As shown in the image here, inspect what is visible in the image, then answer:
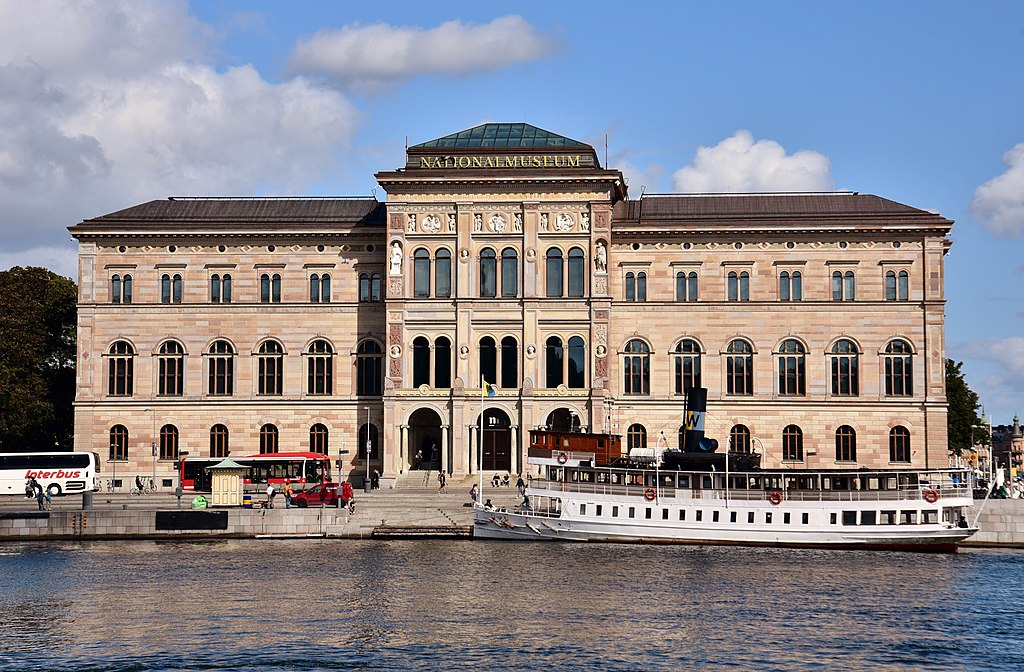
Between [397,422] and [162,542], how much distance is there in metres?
23.9

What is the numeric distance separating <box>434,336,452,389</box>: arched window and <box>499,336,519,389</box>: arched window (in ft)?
11.6

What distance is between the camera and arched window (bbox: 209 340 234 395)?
330ft

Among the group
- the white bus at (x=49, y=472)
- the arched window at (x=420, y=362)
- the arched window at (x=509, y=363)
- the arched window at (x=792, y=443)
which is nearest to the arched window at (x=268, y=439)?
the arched window at (x=420, y=362)

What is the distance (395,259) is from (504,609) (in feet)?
152

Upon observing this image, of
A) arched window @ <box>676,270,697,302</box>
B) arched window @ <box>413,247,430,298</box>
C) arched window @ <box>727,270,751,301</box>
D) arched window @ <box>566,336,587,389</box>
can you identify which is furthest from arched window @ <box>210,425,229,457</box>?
arched window @ <box>727,270,751,301</box>

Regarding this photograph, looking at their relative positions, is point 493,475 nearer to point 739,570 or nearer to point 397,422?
point 397,422

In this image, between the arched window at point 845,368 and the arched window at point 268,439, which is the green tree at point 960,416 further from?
the arched window at point 268,439

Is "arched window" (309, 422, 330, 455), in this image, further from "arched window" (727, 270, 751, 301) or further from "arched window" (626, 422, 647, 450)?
"arched window" (727, 270, 751, 301)

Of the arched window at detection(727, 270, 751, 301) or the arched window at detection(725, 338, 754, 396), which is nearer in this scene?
the arched window at detection(725, 338, 754, 396)

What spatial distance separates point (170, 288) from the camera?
332ft

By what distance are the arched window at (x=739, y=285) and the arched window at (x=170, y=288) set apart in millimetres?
37416

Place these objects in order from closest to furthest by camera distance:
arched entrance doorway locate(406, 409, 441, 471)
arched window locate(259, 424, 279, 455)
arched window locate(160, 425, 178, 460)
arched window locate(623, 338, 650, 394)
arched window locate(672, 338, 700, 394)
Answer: arched window locate(672, 338, 700, 394) < arched window locate(623, 338, 650, 394) < arched entrance doorway locate(406, 409, 441, 471) < arched window locate(259, 424, 279, 455) < arched window locate(160, 425, 178, 460)

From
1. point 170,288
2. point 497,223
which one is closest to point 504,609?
point 497,223

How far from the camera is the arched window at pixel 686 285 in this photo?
98812 mm
